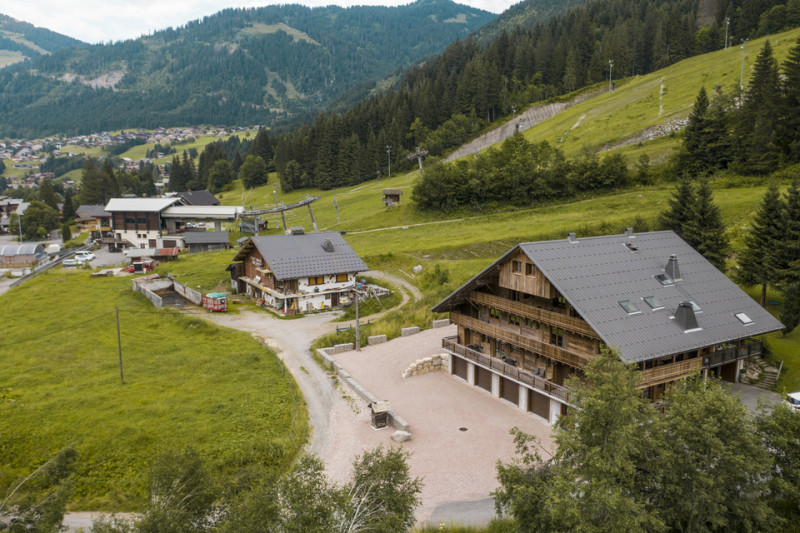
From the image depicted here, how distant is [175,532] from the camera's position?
49.8ft

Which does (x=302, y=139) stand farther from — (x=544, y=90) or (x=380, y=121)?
(x=544, y=90)

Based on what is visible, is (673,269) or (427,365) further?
(427,365)

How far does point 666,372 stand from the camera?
2795 cm

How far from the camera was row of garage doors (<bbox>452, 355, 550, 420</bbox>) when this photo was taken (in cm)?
3111

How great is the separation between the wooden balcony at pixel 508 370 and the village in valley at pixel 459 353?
0.17 meters

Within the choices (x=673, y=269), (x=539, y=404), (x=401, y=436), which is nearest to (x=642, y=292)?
(x=673, y=269)

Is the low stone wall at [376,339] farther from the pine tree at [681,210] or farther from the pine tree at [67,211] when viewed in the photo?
the pine tree at [67,211]

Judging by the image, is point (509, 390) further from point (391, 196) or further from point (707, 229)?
point (391, 196)

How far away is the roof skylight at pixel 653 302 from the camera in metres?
29.2

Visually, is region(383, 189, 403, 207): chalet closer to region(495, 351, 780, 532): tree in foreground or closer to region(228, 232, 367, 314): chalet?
region(228, 232, 367, 314): chalet

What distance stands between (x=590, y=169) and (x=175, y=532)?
81.1 m

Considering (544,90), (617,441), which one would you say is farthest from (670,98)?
(617,441)

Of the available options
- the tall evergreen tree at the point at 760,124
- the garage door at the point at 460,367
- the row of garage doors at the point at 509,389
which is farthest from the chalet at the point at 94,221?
the tall evergreen tree at the point at 760,124

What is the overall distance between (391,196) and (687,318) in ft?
249
